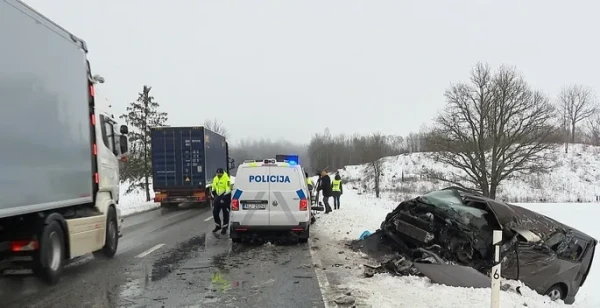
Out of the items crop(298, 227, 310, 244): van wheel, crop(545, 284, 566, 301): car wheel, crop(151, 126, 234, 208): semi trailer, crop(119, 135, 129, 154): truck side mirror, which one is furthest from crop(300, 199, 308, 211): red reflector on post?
crop(151, 126, 234, 208): semi trailer

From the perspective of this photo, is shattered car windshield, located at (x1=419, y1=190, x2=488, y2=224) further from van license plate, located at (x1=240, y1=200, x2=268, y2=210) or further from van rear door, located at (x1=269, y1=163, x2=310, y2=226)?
van license plate, located at (x1=240, y1=200, x2=268, y2=210)

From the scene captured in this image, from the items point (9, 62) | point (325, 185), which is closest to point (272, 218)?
point (9, 62)

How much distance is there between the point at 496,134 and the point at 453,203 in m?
34.6

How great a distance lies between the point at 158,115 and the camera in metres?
29.7

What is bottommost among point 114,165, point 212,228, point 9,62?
point 212,228

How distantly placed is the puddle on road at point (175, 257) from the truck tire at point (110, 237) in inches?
40.4

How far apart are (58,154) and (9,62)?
1623mm

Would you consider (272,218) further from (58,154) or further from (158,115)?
(158,115)

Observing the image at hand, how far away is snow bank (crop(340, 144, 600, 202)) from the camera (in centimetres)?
4297

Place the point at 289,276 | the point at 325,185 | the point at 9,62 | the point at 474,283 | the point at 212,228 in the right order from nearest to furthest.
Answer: the point at 9,62
the point at 474,283
the point at 289,276
the point at 212,228
the point at 325,185

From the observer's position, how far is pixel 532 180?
146ft

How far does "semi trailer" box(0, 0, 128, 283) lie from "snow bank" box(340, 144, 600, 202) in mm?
35550

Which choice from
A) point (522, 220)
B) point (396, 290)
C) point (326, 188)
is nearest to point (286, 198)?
point (396, 290)

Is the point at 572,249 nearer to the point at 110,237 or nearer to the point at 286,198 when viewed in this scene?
the point at 286,198
